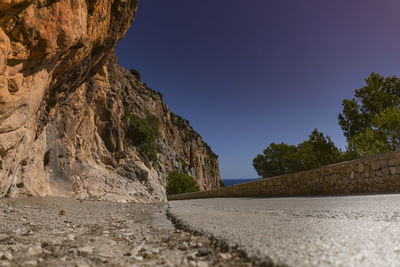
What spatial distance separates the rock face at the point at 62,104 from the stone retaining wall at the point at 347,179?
24.4 ft

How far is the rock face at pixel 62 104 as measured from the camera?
3300 millimetres

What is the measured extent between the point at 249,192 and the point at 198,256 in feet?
37.2

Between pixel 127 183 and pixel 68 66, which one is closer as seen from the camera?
pixel 68 66

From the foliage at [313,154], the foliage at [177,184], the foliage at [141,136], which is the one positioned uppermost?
the foliage at [141,136]

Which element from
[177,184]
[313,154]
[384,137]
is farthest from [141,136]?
[384,137]

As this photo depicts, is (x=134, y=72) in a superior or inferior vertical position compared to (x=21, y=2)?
superior

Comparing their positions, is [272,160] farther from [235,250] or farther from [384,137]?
[235,250]

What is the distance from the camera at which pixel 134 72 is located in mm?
39031

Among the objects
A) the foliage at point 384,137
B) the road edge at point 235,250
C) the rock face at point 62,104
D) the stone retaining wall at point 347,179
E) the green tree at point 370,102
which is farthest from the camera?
the green tree at point 370,102

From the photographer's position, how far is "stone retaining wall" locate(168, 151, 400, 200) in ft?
20.4

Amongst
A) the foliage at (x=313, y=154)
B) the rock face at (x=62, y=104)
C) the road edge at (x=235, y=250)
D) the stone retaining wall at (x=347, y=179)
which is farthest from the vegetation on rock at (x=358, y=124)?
the road edge at (x=235, y=250)

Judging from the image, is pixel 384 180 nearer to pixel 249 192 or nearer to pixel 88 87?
pixel 249 192

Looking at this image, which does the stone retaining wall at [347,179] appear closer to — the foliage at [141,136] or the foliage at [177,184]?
the foliage at [141,136]

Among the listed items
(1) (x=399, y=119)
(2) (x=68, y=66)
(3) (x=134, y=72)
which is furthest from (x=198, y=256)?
(3) (x=134, y=72)
